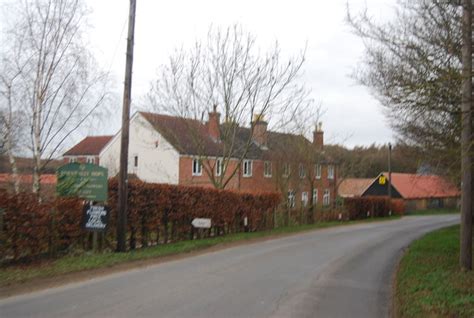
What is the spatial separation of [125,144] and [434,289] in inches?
367

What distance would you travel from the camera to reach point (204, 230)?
21906 mm

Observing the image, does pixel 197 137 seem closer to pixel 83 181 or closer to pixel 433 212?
pixel 83 181

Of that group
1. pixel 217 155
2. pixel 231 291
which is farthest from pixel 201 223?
pixel 217 155

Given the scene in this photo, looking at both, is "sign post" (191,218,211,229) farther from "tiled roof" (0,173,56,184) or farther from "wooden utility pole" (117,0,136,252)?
"tiled roof" (0,173,56,184)

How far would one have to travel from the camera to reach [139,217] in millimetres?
16906

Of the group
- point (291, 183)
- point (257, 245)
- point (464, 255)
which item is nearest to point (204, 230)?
point (257, 245)

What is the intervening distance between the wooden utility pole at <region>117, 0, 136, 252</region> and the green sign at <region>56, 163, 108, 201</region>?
694 mm

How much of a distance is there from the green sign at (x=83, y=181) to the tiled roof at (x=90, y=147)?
37.8m

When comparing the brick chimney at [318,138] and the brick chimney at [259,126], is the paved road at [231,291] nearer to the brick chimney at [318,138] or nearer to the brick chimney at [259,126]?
the brick chimney at [259,126]

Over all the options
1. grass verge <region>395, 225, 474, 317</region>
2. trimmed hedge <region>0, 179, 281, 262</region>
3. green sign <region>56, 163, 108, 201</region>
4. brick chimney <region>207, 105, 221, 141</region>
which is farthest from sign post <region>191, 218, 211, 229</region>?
brick chimney <region>207, 105, 221, 141</region>

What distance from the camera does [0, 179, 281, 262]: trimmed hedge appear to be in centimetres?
1214

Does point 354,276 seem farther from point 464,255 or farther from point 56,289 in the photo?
point 56,289

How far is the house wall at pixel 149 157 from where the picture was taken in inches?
1667

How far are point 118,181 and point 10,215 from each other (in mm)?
4260
